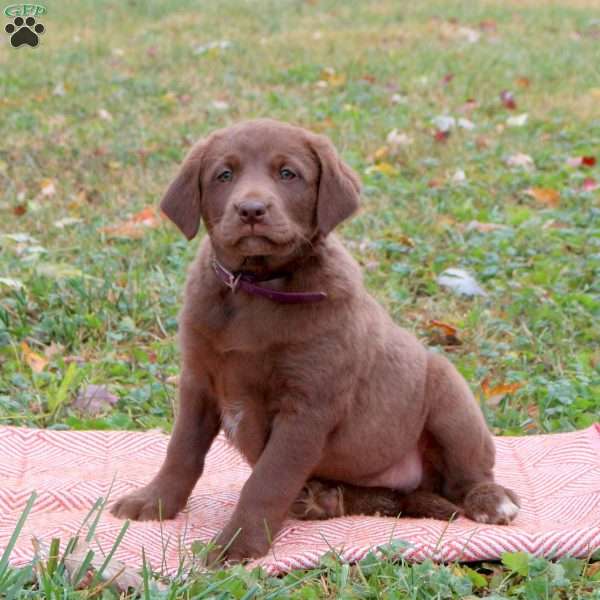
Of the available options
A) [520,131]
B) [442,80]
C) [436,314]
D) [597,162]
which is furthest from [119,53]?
[436,314]

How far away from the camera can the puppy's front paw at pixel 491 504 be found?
350 cm

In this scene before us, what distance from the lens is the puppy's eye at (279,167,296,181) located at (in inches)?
127

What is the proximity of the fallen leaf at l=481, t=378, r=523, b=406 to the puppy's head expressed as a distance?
1.58 m

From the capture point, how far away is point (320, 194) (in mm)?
3268

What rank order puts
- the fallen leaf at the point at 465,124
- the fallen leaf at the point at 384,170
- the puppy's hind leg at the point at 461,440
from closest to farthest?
the puppy's hind leg at the point at 461,440
the fallen leaf at the point at 384,170
the fallen leaf at the point at 465,124

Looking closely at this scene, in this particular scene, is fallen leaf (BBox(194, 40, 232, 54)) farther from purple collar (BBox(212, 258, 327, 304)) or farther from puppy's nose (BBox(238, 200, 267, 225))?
puppy's nose (BBox(238, 200, 267, 225))

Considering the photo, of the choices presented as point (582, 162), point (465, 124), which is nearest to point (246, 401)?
point (582, 162)

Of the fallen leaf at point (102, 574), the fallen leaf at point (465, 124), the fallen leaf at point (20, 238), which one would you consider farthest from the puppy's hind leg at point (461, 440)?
the fallen leaf at point (465, 124)

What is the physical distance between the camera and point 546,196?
700cm

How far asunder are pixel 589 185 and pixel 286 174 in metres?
4.45

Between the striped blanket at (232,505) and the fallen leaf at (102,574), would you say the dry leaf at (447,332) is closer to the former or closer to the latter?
the striped blanket at (232,505)

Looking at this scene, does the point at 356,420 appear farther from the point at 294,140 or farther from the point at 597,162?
the point at 597,162

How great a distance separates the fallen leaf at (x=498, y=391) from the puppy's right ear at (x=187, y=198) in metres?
1.83

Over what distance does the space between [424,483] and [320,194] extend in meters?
1.13
